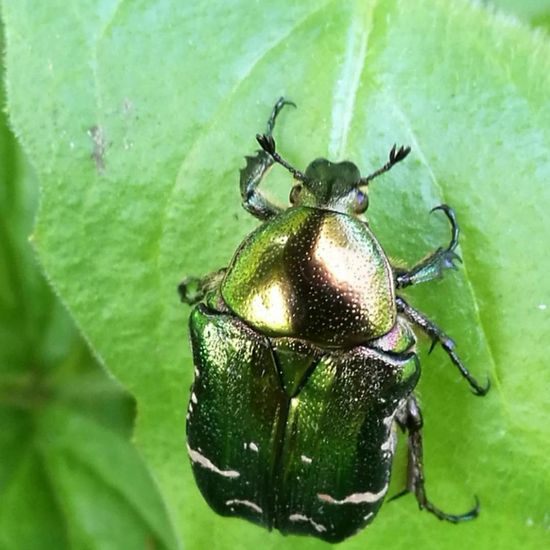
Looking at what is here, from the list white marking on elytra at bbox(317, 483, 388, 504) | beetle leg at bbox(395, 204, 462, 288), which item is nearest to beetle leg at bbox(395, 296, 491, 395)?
beetle leg at bbox(395, 204, 462, 288)

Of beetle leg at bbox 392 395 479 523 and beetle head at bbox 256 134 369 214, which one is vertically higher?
beetle head at bbox 256 134 369 214

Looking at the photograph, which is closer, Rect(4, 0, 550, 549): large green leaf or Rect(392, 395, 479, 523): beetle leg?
Rect(4, 0, 550, 549): large green leaf

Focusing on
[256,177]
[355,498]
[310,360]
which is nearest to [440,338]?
[310,360]

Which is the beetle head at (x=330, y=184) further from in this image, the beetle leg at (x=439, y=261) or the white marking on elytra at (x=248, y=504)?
the white marking on elytra at (x=248, y=504)

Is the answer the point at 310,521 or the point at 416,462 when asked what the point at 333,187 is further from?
the point at 310,521

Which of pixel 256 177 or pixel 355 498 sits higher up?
pixel 256 177

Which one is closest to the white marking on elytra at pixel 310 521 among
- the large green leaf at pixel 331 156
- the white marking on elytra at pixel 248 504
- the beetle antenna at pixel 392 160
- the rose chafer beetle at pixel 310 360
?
the rose chafer beetle at pixel 310 360

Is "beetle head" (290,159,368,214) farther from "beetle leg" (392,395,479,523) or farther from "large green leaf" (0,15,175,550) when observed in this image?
"large green leaf" (0,15,175,550)
